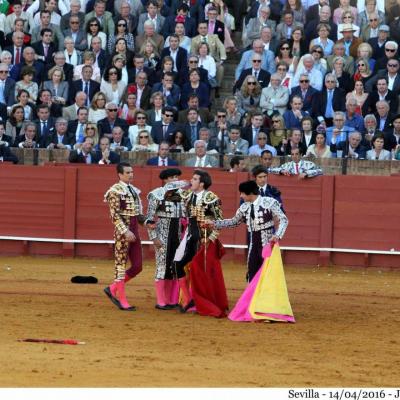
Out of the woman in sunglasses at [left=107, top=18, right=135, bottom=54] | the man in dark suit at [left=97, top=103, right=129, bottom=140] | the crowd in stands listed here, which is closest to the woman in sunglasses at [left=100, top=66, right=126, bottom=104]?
the crowd in stands

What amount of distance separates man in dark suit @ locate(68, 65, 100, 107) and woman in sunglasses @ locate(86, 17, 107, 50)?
0.69 m

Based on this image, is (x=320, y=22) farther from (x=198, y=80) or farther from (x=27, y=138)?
(x=27, y=138)

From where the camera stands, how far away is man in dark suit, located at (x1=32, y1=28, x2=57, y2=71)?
60.2 ft

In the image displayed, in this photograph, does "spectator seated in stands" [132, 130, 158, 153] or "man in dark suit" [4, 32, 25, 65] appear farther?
"man in dark suit" [4, 32, 25, 65]

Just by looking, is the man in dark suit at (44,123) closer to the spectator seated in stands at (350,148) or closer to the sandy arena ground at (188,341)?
the sandy arena ground at (188,341)

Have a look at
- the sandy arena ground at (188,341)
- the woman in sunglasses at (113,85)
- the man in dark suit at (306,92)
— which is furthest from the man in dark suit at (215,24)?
the sandy arena ground at (188,341)

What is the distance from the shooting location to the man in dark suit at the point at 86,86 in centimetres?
1778

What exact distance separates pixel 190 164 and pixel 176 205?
4.96m

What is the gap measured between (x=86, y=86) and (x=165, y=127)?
1.40 meters

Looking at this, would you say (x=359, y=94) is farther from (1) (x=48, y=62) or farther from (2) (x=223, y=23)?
(1) (x=48, y=62)

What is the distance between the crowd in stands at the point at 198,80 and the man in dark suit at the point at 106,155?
0.04ft

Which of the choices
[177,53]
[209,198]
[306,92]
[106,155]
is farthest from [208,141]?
[209,198]

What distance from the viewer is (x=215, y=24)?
18516mm

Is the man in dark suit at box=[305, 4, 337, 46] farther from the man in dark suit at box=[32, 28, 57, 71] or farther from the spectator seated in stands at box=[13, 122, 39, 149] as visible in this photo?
the spectator seated in stands at box=[13, 122, 39, 149]
